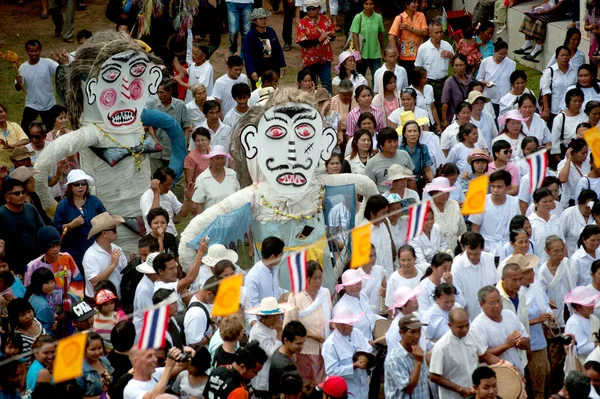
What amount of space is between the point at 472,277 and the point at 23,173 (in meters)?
4.46

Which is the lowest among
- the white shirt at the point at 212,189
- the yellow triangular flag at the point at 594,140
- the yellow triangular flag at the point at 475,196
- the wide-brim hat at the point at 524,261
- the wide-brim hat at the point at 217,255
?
the wide-brim hat at the point at 524,261

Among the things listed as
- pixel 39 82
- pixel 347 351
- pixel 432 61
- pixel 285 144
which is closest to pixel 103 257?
pixel 285 144

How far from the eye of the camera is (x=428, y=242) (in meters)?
11.0

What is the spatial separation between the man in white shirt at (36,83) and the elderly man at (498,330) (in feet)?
24.2

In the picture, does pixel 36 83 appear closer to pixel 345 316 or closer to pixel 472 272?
pixel 472 272

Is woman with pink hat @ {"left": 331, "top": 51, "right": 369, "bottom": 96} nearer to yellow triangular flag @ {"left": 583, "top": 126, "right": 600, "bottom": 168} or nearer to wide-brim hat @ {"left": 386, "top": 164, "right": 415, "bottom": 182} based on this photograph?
wide-brim hat @ {"left": 386, "top": 164, "right": 415, "bottom": 182}

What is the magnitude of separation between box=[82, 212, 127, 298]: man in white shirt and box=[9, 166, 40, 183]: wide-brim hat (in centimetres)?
95

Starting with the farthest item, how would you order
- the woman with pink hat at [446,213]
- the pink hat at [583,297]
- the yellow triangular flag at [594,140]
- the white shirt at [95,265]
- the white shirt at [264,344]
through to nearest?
1. the woman with pink hat at [446,213]
2. the white shirt at [95,265]
3. the pink hat at [583,297]
4. the yellow triangular flag at [594,140]
5. the white shirt at [264,344]

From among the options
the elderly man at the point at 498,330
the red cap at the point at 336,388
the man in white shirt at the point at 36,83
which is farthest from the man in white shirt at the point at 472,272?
the man in white shirt at the point at 36,83

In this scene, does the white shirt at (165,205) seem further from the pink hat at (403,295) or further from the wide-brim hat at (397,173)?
the pink hat at (403,295)

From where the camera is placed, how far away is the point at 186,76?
15219 mm

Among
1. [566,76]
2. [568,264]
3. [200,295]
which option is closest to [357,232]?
[200,295]

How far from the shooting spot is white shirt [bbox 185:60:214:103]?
1479 centimetres

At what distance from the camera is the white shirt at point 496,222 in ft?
37.4
